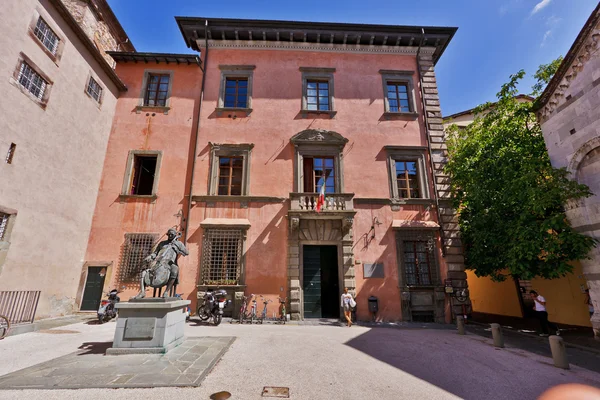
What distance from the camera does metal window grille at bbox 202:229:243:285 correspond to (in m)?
11.5

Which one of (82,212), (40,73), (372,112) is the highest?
(372,112)

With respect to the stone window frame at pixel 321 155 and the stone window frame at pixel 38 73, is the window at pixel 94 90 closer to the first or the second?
the stone window frame at pixel 38 73

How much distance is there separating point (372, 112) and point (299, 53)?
213 inches

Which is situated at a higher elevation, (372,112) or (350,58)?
(350,58)

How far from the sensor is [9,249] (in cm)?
864

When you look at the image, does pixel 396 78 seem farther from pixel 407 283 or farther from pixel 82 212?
pixel 82 212

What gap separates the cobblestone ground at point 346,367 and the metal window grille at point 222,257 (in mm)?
2955

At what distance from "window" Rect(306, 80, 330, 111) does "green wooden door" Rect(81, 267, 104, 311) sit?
12623 millimetres

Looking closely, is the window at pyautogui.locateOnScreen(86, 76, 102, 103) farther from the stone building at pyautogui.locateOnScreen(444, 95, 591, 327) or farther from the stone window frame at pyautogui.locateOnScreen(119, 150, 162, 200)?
the stone building at pyautogui.locateOnScreen(444, 95, 591, 327)

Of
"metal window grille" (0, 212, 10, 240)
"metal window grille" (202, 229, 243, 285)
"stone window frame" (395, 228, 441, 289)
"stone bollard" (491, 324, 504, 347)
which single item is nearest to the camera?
"stone bollard" (491, 324, 504, 347)

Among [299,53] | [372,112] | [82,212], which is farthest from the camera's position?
[299,53]

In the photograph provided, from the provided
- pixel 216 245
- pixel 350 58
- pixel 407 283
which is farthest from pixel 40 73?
pixel 407 283

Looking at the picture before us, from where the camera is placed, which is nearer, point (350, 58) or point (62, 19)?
point (62, 19)

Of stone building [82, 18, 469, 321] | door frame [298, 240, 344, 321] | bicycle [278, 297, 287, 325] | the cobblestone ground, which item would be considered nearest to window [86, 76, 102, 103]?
stone building [82, 18, 469, 321]
